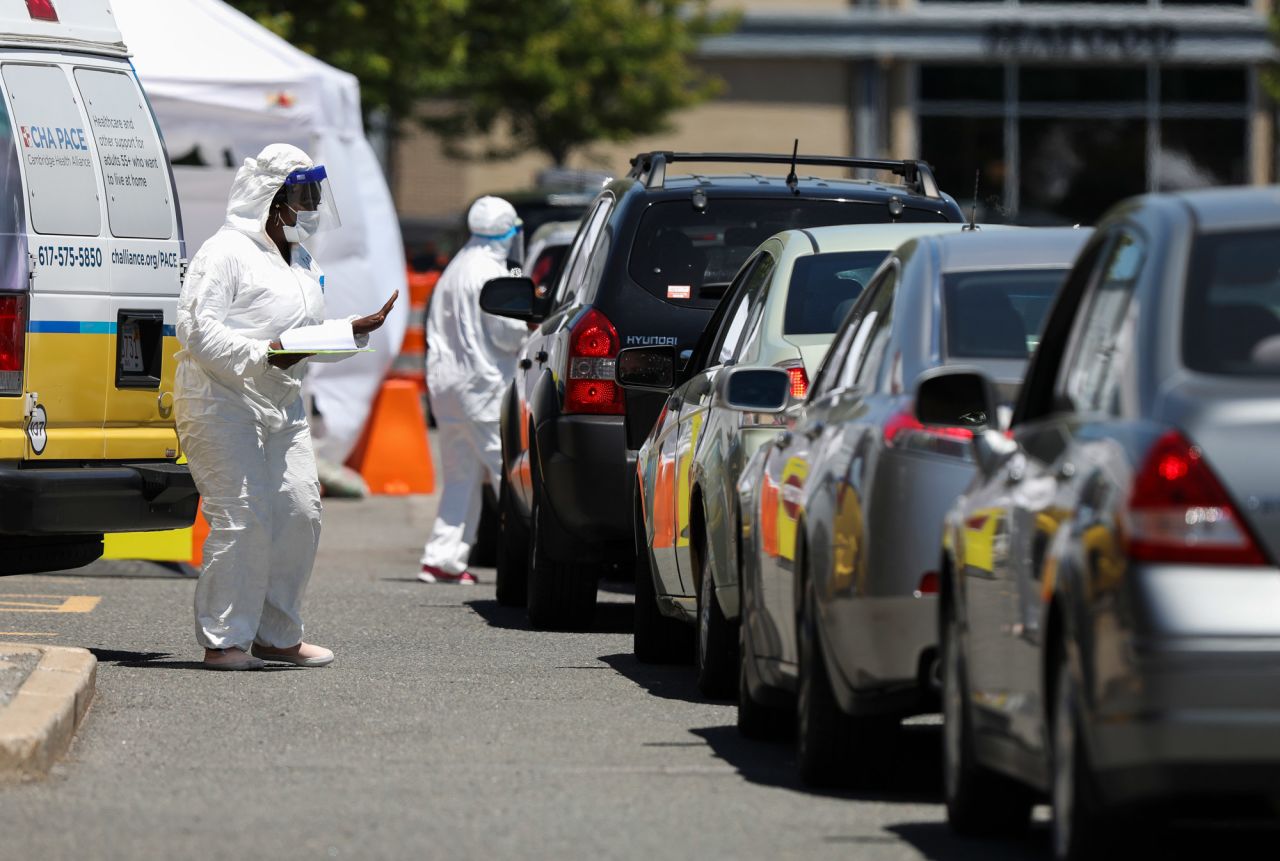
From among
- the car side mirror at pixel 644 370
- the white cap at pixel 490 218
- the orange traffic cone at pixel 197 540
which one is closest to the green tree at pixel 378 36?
the white cap at pixel 490 218

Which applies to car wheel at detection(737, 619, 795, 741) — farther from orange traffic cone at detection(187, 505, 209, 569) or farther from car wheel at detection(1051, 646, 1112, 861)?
orange traffic cone at detection(187, 505, 209, 569)

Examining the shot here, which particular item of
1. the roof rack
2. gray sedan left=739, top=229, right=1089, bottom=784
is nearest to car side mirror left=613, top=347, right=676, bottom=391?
the roof rack

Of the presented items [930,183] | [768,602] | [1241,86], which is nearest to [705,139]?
[1241,86]

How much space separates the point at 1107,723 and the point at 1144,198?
1344mm

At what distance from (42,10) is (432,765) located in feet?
15.3

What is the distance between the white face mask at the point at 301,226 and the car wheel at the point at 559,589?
6.00 feet

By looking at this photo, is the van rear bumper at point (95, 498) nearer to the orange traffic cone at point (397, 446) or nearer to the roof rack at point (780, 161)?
the roof rack at point (780, 161)

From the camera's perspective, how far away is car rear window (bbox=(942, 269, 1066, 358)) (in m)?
7.61

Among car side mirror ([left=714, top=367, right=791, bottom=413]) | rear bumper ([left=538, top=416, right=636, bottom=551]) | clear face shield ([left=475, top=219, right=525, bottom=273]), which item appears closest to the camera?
car side mirror ([left=714, top=367, right=791, bottom=413])

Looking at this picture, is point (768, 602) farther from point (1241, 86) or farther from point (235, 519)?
point (1241, 86)

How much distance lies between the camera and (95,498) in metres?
11.0

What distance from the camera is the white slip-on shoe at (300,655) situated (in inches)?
425

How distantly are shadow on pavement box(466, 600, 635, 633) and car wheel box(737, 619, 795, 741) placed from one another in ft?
12.2

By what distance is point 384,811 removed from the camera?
714 centimetres
